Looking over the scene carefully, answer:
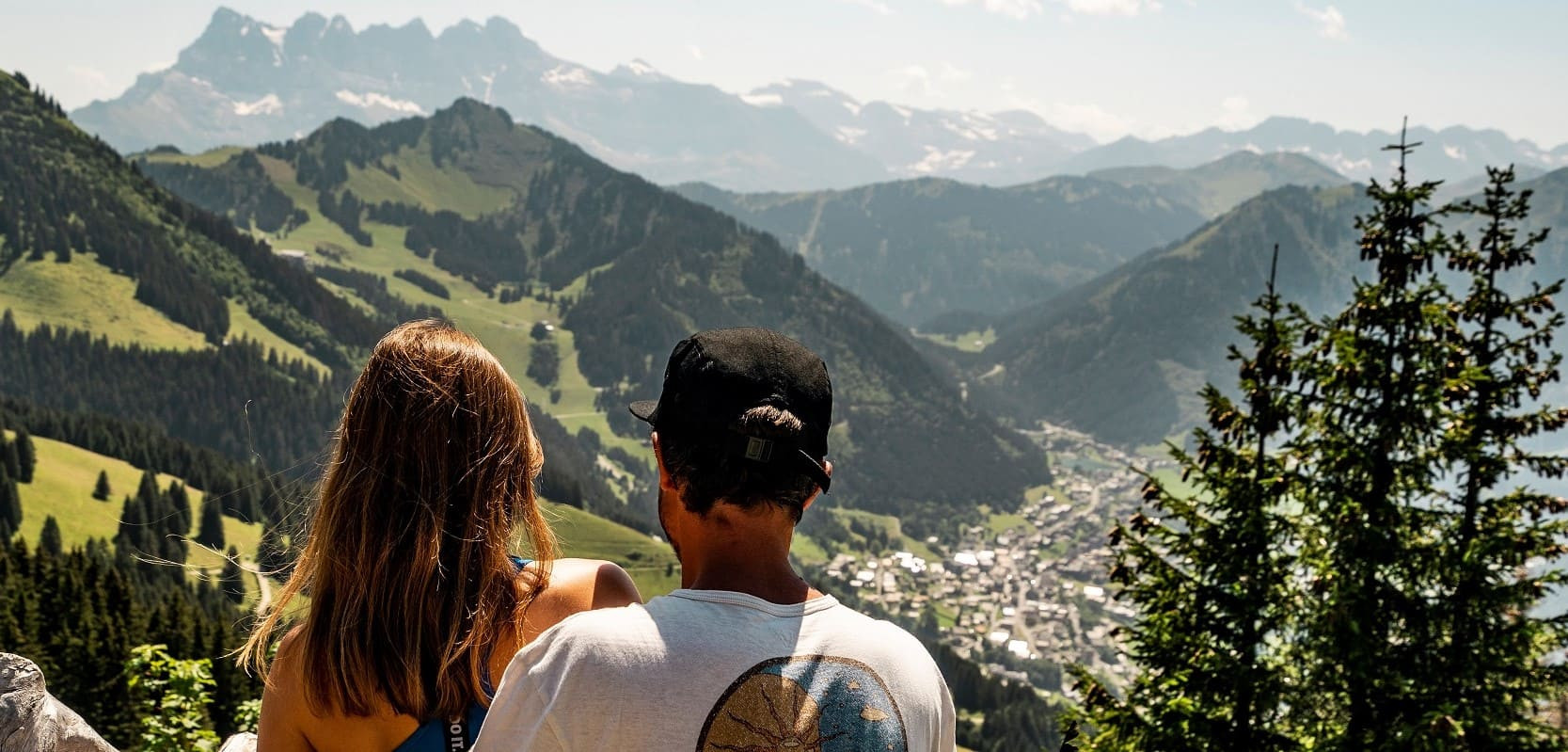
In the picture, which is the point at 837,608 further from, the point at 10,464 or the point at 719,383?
the point at 10,464

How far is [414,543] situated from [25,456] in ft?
442

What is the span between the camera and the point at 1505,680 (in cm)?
1477

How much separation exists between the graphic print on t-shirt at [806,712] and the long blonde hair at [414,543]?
147 cm

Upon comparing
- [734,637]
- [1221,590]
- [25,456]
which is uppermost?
[734,637]

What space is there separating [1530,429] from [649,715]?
701 inches

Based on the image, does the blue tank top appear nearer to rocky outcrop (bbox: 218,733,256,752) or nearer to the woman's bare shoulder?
the woman's bare shoulder

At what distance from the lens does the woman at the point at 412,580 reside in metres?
4.39

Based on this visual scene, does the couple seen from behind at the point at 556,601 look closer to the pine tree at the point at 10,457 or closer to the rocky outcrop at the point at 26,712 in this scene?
the rocky outcrop at the point at 26,712

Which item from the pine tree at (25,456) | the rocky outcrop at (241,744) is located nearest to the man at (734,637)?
the rocky outcrop at (241,744)

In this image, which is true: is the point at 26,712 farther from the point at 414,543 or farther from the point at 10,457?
the point at 10,457

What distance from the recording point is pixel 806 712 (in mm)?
3535

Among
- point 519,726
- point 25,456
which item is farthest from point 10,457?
point 519,726

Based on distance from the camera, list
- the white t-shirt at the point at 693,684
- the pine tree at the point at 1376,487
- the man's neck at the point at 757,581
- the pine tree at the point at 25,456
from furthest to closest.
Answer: the pine tree at the point at 25,456, the pine tree at the point at 1376,487, the man's neck at the point at 757,581, the white t-shirt at the point at 693,684

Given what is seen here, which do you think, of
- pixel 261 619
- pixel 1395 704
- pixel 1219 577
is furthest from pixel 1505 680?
pixel 261 619
